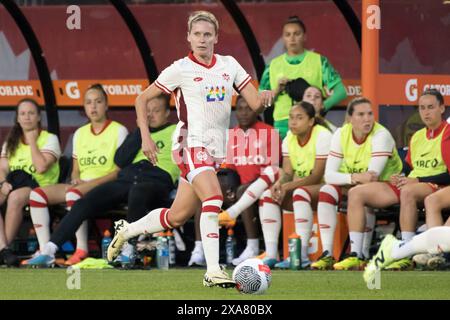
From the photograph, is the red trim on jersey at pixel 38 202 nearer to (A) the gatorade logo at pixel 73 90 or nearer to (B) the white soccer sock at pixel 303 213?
(A) the gatorade logo at pixel 73 90

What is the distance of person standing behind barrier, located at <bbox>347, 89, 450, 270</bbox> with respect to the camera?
11.5 m

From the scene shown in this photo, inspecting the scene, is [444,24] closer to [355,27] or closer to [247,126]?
[355,27]

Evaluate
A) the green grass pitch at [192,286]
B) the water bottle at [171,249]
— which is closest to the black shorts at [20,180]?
the water bottle at [171,249]

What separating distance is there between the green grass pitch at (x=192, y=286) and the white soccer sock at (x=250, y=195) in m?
0.91

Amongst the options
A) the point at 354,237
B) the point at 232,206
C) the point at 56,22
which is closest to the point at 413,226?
the point at 354,237

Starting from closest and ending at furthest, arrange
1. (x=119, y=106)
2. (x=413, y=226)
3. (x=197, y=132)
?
(x=197, y=132), (x=413, y=226), (x=119, y=106)

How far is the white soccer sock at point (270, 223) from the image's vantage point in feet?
40.1

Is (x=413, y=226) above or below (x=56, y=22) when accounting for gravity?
below

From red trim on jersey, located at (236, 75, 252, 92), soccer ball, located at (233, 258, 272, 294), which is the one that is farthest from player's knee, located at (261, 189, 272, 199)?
soccer ball, located at (233, 258, 272, 294)

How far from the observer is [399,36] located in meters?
13.4

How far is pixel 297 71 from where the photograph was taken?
13.0 m

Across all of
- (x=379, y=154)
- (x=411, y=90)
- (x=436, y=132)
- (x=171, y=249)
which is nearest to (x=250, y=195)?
(x=171, y=249)

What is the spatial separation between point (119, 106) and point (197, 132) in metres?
5.11

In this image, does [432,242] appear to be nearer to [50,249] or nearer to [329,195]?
[329,195]
